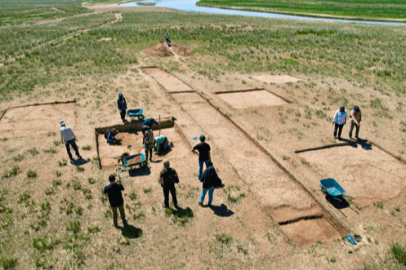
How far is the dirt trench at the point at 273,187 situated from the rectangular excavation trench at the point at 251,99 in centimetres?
339

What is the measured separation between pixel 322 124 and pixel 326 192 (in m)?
7.04

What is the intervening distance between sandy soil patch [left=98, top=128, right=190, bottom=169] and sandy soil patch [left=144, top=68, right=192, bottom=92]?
6.90 meters

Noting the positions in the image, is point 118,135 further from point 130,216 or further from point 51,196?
point 130,216

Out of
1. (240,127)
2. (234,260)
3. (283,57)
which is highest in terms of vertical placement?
(283,57)

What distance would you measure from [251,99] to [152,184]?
11.7 m

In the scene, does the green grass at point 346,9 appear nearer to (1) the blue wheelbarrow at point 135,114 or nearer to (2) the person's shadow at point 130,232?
(1) the blue wheelbarrow at point 135,114

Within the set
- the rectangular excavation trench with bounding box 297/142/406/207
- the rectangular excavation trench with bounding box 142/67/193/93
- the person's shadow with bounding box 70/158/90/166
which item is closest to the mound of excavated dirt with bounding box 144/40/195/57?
the rectangular excavation trench with bounding box 142/67/193/93

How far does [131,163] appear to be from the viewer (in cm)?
1041

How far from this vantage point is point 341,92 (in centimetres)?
2072

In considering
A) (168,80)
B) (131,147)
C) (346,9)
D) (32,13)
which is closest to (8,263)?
(131,147)

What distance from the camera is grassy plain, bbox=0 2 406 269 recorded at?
7.06 metres

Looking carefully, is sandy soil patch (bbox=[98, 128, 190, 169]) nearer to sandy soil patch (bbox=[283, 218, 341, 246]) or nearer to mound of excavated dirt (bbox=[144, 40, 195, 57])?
sandy soil patch (bbox=[283, 218, 341, 246])

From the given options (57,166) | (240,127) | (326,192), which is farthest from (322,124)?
(57,166)

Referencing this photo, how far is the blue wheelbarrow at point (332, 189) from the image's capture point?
884 centimetres
